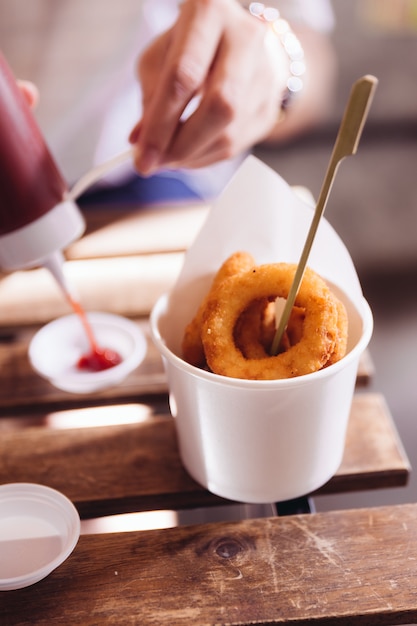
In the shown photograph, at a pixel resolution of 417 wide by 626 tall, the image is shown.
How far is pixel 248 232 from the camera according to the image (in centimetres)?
65

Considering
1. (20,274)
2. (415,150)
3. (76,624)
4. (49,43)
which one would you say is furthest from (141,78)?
(415,150)

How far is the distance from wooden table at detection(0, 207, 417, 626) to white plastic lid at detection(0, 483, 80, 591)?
16 mm

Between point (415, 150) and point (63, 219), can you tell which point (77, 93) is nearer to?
point (63, 219)

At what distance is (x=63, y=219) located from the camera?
69cm

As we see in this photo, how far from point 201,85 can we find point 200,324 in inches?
14.7

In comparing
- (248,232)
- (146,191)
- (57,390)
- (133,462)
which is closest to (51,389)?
(57,390)

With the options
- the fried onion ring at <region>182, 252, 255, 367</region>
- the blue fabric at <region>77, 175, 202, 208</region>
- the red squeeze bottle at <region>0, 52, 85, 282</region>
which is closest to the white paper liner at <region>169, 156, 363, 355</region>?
the fried onion ring at <region>182, 252, 255, 367</region>

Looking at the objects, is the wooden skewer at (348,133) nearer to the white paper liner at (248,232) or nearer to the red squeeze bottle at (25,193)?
the white paper liner at (248,232)

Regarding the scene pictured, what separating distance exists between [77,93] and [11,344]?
774 mm

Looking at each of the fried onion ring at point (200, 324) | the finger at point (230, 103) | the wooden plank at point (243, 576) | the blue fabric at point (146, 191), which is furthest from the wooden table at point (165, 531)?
the blue fabric at point (146, 191)

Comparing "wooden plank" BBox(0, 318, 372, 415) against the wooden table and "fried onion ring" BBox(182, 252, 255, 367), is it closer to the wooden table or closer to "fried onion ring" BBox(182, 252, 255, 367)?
the wooden table

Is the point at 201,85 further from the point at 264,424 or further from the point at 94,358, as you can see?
the point at 264,424

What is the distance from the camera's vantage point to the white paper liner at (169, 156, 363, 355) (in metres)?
0.64

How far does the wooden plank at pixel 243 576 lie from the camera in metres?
0.47
